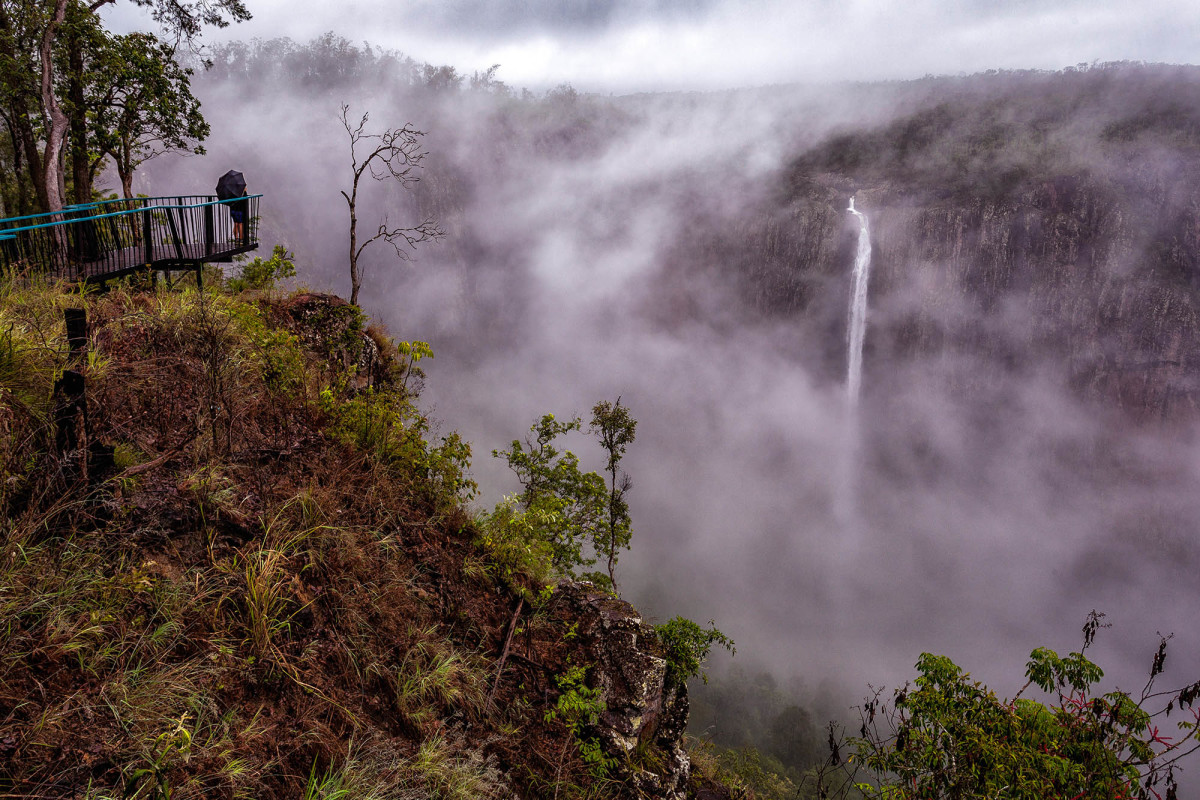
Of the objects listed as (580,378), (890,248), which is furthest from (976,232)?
(580,378)

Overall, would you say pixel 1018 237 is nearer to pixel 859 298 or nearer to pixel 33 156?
pixel 859 298

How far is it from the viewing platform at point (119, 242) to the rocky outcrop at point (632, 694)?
752 cm

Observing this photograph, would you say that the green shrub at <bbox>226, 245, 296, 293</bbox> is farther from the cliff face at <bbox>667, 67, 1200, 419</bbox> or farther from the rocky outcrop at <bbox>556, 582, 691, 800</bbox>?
the cliff face at <bbox>667, 67, 1200, 419</bbox>

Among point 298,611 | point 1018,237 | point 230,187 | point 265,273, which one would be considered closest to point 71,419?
point 298,611

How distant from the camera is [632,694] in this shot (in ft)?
19.2

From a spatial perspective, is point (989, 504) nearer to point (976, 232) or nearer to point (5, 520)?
point (976, 232)

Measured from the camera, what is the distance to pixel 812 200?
8775cm

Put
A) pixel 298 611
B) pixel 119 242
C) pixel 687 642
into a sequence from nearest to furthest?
pixel 298 611, pixel 119 242, pixel 687 642

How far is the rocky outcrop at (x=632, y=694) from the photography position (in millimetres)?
5180

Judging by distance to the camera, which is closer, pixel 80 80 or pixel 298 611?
pixel 298 611

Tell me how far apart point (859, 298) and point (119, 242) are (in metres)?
91.2

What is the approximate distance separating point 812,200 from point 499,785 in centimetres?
9877

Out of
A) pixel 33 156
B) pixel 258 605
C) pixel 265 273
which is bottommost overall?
pixel 258 605

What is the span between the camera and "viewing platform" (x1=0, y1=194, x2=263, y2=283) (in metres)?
6.95
